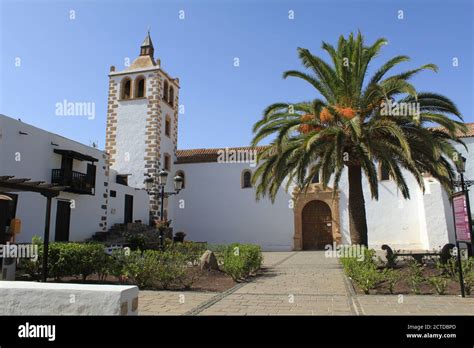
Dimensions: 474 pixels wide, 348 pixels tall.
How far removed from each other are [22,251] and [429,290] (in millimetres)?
9696

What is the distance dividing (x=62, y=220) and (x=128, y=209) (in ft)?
17.5

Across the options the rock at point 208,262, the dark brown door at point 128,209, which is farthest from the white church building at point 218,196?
the rock at point 208,262

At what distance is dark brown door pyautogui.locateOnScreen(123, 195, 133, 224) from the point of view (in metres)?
22.2

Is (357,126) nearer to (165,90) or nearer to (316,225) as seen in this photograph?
(316,225)

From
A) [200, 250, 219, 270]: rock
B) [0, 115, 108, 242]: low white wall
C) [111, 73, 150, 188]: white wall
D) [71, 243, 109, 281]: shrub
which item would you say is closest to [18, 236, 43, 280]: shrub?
[71, 243, 109, 281]: shrub

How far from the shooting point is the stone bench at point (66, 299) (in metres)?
4.29

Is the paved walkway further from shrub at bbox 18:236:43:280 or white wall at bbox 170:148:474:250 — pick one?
white wall at bbox 170:148:474:250

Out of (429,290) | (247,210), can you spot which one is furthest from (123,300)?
(247,210)

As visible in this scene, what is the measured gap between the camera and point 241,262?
32.1 feet

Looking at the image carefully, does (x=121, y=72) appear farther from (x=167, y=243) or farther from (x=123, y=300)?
(x=123, y=300)

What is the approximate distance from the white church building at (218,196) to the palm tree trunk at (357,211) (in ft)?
36.3

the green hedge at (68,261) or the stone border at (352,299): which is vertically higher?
the green hedge at (68,261)

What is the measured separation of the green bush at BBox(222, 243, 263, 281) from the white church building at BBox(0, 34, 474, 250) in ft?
37.3

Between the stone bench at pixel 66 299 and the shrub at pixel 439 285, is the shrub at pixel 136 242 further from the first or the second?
the shrub at pixel 439 285
